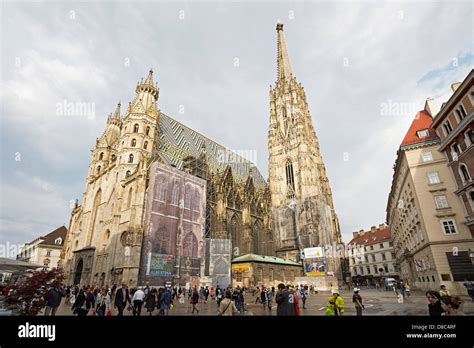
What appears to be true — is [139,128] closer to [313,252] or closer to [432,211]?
[313,252]

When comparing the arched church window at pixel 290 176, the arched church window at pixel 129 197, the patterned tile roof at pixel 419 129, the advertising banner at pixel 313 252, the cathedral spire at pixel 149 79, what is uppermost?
the cathedral spire at pixel 149 79

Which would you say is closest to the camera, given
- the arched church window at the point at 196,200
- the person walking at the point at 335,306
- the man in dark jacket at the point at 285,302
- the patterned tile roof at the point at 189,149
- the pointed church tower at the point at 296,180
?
the man in dark jacket at the point at 285,302

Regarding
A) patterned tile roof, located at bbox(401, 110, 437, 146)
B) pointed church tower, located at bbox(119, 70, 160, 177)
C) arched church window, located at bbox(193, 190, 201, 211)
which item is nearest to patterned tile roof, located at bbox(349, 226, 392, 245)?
patterned tile roof, located at bbox(401, 110, 437, 146)

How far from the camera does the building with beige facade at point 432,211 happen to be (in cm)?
1977

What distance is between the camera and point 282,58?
68.6 m

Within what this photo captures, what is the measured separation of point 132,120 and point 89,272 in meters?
20.7

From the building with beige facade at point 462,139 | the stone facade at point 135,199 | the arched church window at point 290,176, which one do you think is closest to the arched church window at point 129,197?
the stone facade at point 135,199

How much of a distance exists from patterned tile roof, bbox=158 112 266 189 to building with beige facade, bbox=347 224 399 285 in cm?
2942

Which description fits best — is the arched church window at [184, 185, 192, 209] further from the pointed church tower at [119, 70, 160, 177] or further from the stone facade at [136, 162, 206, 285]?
the pointed church tower at [119, 70, 160, 177]

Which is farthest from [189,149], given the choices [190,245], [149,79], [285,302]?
[285,302]

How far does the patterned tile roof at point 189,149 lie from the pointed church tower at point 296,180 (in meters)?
8.63

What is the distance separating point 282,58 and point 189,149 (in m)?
42.6

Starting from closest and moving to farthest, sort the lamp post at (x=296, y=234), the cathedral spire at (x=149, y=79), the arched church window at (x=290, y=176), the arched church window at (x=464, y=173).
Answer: the arched church window at (x=464, y=173)
the cathedral spire at (x=149, y=79)
the lamp post at (x=296, y=234)
the arched church window at (x=290, y=176)

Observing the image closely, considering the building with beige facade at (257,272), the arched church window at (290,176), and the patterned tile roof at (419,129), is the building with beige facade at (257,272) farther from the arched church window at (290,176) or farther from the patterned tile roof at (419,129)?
the patterned tile roof at (419,129)
